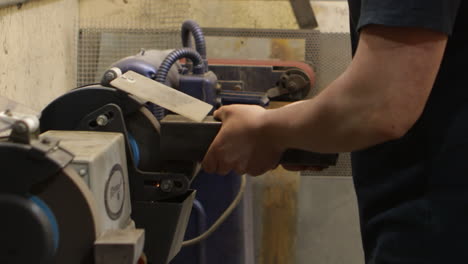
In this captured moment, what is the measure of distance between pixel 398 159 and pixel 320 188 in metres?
1.41

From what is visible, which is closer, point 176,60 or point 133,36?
point 176,60

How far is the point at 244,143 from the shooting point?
73 cm

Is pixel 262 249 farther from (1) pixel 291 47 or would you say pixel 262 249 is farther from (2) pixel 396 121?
(2) pixel 396 121

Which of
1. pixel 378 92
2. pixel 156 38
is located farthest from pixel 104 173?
pixel 156 38

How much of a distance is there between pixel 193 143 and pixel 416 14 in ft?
1.08

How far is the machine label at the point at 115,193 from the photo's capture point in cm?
62

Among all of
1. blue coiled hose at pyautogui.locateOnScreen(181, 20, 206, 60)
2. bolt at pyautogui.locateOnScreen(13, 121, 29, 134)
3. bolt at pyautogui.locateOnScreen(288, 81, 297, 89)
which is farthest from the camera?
bolt at pyautogui.locateOnScreen(288, 81, 297, 89)

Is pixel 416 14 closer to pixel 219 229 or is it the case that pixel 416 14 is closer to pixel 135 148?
pixel 135 148

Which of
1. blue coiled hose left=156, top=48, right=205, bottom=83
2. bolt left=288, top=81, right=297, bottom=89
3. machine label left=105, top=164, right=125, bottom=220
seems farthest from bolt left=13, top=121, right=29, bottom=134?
bolt left=288, top=81, right=297, bottom=89

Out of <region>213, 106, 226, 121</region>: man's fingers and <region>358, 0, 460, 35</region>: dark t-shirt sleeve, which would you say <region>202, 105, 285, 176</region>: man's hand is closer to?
<region>213, 106, 226, 121</region>: man's fingers

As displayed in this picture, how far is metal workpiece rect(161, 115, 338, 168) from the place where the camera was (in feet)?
2.39

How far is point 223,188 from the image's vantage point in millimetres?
1618

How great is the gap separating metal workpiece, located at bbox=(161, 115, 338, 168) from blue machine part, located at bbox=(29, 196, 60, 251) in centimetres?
20

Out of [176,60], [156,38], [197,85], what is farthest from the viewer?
[156,38]
